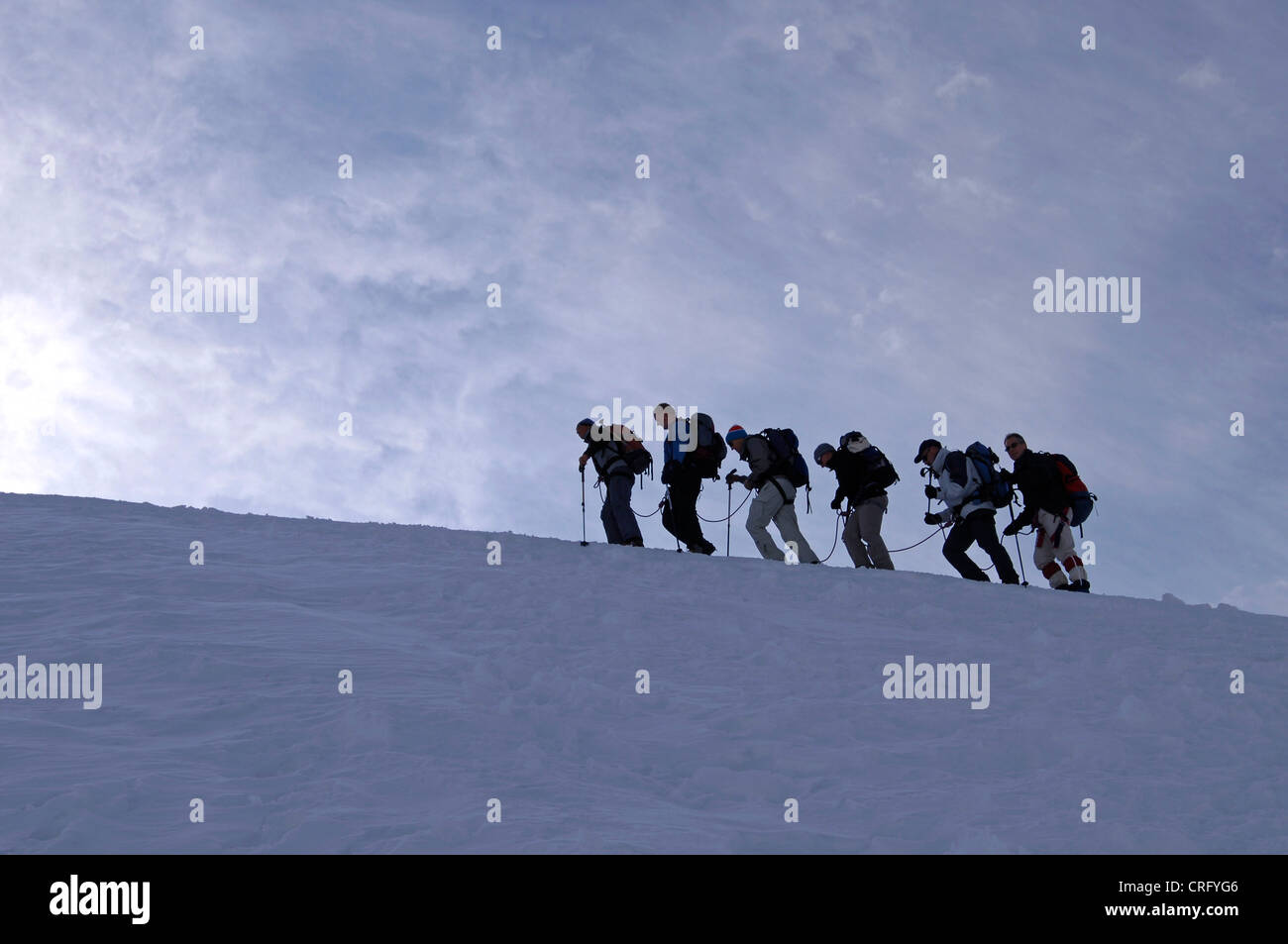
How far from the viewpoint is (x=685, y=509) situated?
50.9 feet

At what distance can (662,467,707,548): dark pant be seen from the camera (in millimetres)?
15367

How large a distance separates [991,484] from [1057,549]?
3.52ft

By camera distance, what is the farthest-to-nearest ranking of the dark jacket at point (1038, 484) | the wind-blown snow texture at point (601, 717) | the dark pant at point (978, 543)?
the dark pant at point (978, 543), the dark jacket at point (1038, 484), the wind-blown snow texture at point (601, 717)

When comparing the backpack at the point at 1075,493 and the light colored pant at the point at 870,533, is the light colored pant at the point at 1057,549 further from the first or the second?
the light colored pant at the point at 870,533

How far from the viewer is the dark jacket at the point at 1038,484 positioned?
1317 centimetres

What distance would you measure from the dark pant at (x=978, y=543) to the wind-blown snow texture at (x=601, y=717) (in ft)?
4.51

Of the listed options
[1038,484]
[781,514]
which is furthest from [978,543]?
[781,514]

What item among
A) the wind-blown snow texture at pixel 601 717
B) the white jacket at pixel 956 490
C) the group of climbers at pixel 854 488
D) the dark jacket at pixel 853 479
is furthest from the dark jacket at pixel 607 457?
the white jacket at pixel 956 490

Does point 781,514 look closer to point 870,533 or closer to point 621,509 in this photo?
point 870,533

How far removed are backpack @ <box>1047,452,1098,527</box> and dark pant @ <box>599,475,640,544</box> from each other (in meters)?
5.53

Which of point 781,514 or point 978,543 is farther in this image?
point 781,514

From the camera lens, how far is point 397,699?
720 centimetres
